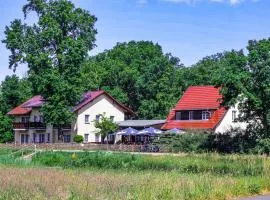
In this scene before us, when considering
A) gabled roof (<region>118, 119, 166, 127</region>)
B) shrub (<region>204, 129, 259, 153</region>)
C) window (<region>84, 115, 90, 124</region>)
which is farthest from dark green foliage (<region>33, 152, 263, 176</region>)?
window (<region>84, 115, 90, 124</region>)

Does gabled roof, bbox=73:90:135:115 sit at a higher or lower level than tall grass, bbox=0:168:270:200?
higher

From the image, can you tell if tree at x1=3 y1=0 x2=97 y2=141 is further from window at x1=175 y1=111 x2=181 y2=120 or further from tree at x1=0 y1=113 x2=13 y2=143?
tree at x1=0 y1=113 x2=13 y2=143

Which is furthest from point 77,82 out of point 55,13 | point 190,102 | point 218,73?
point 218,73

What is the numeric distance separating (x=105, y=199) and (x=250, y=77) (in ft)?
111

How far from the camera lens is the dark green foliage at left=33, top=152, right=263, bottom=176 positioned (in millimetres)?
28031

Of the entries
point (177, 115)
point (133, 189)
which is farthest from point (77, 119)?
point (133, 189)

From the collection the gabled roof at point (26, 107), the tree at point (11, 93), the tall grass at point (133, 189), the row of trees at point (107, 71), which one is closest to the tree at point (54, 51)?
the row of trees at point (107, 71)

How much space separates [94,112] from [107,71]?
12.0 meters

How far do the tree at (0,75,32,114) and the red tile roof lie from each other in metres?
31.0

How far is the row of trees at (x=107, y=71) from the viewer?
48.1 meters

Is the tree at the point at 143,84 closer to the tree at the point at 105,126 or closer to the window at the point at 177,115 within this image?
the tree at the point at 105,126

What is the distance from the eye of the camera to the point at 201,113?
2832 inches

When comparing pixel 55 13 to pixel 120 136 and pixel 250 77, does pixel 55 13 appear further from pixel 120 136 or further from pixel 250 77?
pixel 250 77

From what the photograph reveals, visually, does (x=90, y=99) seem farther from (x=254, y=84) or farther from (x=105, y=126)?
(x=254, y=84)
